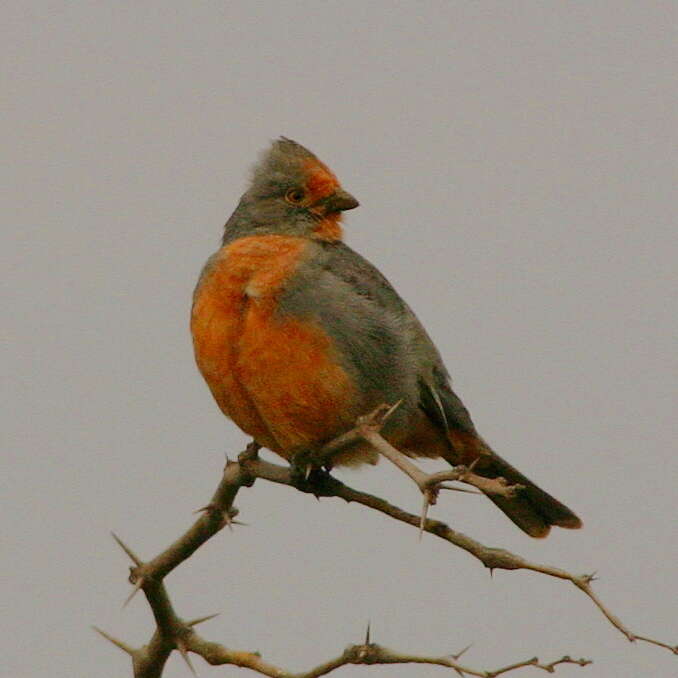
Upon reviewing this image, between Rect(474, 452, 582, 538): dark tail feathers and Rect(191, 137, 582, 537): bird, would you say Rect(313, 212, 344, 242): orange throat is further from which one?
Rect(474, 452, 582, 538): dark tail feathers

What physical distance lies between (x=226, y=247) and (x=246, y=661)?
305 cm

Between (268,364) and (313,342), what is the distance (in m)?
0.25

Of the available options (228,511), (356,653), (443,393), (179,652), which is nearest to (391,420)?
(443,393)

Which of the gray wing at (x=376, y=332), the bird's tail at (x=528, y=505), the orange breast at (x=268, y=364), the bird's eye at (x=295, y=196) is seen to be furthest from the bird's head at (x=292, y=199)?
the bird's tail at (x=528, y=505)

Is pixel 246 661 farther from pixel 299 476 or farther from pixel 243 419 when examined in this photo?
pixel 243 419

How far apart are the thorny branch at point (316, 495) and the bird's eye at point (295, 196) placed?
199 cm

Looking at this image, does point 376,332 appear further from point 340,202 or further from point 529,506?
point 529,506

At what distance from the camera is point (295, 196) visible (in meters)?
8.15

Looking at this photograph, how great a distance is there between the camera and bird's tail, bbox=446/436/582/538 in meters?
8.19

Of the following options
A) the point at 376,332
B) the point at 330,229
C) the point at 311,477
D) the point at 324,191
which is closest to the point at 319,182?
the point at 324,191

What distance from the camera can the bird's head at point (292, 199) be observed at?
26.3 feet

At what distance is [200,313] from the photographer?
7.32 meters

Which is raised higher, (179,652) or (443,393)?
(443,393)

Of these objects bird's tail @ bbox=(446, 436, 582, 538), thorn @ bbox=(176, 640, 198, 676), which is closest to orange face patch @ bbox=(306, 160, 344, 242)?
bird's tail @ bbox=(446, 436, 582, 538)
